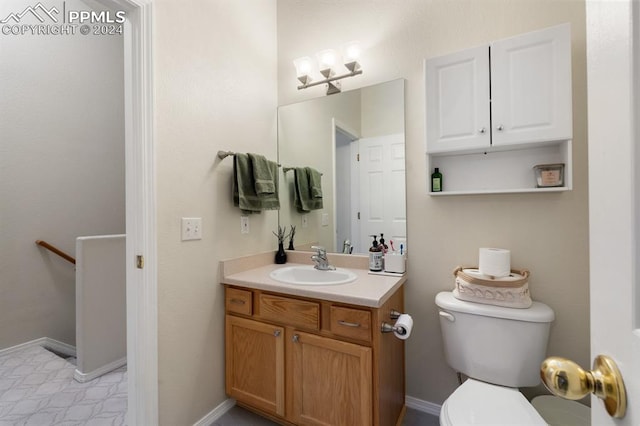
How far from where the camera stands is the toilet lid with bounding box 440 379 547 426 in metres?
1.04

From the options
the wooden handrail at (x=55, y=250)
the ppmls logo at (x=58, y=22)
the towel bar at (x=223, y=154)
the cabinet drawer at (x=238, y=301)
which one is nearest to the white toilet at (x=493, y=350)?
the cabinet drawer at (x=238, y=301)

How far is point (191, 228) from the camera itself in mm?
1566

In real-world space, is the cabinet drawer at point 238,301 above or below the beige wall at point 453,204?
below

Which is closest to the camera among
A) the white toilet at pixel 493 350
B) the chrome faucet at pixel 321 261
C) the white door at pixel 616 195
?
the white door at pixel 616 195

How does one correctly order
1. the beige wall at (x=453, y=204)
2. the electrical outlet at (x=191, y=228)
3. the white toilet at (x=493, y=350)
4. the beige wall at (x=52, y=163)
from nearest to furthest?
the white toilet at (x=493, y=350), the beige wall at (x=453, y=204), the electrical outlet at (x=191, y=228), the beige wall at (x=52, y=163)

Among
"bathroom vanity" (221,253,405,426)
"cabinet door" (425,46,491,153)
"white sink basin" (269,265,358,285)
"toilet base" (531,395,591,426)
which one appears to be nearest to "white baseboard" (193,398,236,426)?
"bathroom vanity" (221,253,405,426)

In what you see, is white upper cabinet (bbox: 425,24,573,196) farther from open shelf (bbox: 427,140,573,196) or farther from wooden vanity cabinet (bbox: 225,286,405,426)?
wooden vanity cabinet (bbox: 225,286,405,426)

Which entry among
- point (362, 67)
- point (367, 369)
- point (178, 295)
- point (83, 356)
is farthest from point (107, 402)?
point (362, 67)

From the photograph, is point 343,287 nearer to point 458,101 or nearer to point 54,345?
point 458,101

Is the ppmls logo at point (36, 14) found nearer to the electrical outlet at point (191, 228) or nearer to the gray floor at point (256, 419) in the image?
the electrical outlet at point (191, 228)

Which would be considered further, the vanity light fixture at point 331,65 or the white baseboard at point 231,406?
the vanity light fixture at point 331,65

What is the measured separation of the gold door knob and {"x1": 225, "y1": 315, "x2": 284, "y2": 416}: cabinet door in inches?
50.9

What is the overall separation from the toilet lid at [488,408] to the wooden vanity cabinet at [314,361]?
32cm

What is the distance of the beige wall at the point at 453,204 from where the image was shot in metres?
1.43
